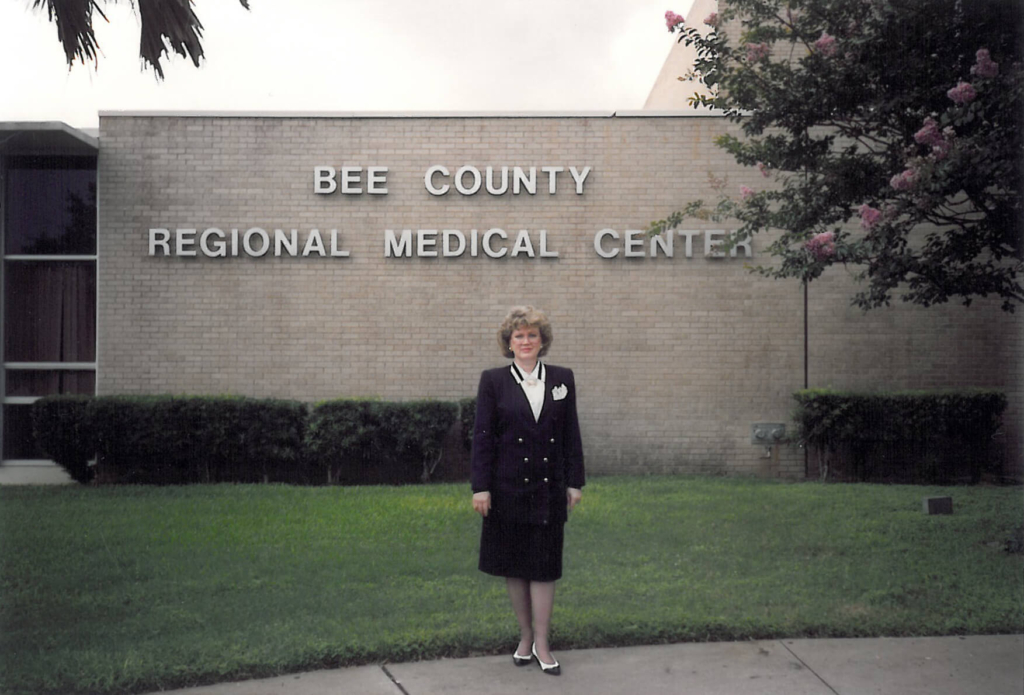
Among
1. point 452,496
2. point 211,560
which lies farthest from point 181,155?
point 211,560

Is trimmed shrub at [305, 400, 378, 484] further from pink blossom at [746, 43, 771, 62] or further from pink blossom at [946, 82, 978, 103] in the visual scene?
pink blossom at [946, 82, 978, 103]

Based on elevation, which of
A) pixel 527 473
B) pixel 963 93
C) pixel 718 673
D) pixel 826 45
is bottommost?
pixel 718 673

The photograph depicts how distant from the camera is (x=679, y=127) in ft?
39.7

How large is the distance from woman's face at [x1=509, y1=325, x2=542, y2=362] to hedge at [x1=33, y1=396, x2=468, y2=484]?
6347 mm

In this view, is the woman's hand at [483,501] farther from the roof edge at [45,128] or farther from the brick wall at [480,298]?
the roof edge at [45,128]

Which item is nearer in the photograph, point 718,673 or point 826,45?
point 718,673

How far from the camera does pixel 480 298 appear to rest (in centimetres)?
1200

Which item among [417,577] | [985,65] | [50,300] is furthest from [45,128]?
[985,65]

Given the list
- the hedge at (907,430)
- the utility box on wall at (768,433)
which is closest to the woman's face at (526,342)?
the hedge at (907,430)

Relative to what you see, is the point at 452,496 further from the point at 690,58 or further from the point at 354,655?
the point at 690,58

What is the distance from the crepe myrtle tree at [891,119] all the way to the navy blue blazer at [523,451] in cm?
350

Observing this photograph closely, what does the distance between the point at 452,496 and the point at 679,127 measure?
18.2 feet

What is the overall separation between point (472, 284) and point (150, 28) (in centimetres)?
664

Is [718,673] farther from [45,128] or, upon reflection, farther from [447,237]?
[45,128]
